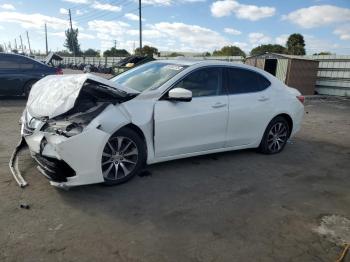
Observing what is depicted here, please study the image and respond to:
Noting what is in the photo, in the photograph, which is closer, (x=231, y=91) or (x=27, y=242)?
(x=27, y=242)

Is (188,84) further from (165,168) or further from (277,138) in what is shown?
(277,138)

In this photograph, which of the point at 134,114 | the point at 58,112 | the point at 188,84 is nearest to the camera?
the point at 58,112

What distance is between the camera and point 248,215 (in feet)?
11.6

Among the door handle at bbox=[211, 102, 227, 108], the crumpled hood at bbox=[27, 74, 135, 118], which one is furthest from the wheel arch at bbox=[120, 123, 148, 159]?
the door handle at bbox=[211, 102, 227, 108]

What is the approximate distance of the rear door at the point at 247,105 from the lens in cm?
511

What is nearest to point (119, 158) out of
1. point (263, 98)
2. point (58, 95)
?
point (58, 95)

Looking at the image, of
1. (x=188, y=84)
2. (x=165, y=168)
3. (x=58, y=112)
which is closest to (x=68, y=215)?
(x=58, y=112)

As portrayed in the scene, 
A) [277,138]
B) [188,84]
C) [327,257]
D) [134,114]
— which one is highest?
[188,84]

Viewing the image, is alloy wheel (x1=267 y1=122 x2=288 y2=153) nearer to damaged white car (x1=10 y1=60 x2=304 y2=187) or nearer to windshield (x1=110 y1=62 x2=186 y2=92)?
damaged white car (x1=10 y1=60 x2=304 y2=187)

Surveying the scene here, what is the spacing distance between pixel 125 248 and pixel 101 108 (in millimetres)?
1708

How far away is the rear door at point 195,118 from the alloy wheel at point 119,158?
1.19 feet

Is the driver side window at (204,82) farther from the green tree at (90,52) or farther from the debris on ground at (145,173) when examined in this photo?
the green tree at (90,52)

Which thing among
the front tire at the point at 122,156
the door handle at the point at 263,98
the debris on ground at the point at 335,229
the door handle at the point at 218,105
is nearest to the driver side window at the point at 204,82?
the door handle at the point at 218,105

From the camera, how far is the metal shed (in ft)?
54.6
